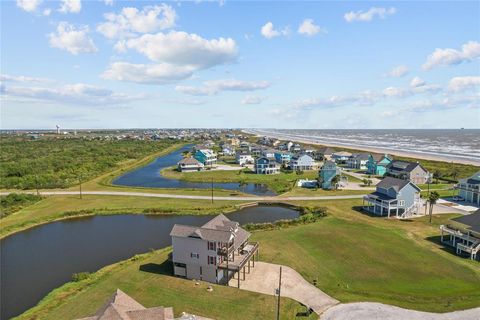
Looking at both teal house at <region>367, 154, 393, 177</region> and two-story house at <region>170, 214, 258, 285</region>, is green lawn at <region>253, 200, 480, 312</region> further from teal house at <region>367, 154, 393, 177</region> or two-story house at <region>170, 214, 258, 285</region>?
teal house at <region>367, 154, 393, 177</region>

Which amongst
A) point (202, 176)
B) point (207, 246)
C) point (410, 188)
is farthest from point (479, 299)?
point (202, 176)

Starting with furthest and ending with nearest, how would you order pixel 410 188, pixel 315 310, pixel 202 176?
pixel 202 176 → pixel 410 188 → pixel 315 310

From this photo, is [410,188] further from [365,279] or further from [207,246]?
[207,246]

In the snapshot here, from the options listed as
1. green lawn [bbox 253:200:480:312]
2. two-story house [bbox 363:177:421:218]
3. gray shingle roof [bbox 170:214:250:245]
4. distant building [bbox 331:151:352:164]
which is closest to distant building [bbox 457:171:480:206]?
two-story house [bbox 363:177:421:218]

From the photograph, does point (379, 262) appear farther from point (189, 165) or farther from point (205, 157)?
point (205, 157)

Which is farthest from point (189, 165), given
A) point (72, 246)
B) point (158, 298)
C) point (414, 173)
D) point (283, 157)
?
point (158, 298)

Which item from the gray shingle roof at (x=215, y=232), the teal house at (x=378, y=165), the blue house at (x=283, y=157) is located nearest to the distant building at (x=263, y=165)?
the blue house at (x=283, y=157)

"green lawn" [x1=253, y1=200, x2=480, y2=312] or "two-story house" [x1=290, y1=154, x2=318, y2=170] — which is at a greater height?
"two-story house" [x1=290, y1=154, x2=318, y2=170]
